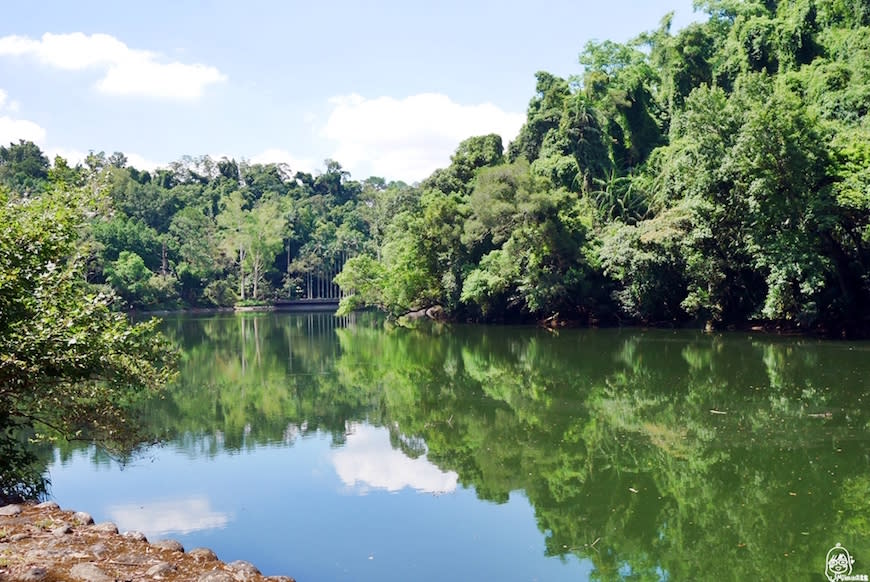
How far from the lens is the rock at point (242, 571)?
5516mm

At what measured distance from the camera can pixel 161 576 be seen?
530 centimetres

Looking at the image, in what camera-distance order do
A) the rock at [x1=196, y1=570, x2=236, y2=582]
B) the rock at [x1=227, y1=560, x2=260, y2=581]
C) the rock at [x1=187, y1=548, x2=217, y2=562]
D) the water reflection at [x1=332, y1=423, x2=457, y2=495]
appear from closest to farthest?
the rock at [x1=196, y1=570, x2=236, y2=582], the rock at [x1=227, y1=560, x2=260, y2=581], the rock at [x1=187, y1=548, x2=217, y2=562], the water reflection at [x1=332, y1=423, x2=457, y2=495]

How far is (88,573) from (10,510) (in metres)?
2.37

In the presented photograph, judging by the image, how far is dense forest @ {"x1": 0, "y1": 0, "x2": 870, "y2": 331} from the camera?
22.2 meters

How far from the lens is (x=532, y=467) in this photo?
31.6ft

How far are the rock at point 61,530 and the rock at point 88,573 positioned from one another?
1.01 m

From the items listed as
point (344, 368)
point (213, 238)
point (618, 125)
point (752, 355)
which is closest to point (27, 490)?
point (344, 368)

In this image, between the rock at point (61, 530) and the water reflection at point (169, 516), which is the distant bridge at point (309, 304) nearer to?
the water reflection at point (169, 516)

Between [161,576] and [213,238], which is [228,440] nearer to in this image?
[161,576]

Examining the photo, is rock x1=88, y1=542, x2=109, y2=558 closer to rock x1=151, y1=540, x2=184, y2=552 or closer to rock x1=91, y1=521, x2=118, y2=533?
rock x1=151, y1=540, x2=184, y2=552

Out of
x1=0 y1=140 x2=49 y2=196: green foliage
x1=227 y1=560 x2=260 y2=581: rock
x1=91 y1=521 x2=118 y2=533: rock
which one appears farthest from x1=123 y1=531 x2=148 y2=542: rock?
x1=0 y1=140 x2=49 y2=196: green foliage

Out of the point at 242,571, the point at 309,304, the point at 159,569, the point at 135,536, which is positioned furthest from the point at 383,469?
the point at 309,304

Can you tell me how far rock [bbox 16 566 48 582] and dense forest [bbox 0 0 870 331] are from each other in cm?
456

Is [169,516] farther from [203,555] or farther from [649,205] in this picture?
[649,205]
